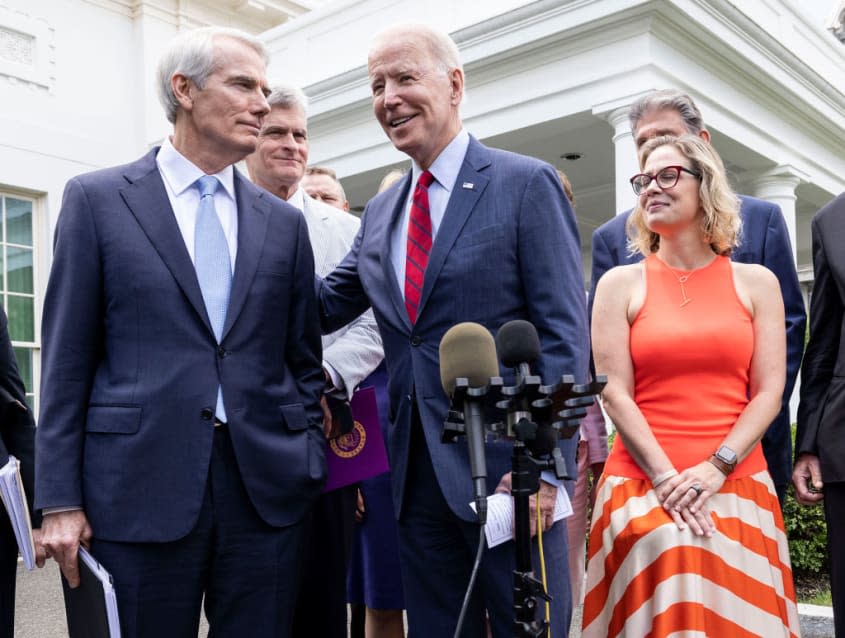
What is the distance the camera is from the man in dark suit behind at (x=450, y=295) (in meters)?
2.52

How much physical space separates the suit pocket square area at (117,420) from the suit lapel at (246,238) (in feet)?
1.08

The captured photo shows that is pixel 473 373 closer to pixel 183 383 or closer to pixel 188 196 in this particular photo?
pixel 183 383

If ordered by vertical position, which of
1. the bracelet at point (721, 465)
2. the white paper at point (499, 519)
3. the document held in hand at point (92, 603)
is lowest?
the document held in hand at point (92, 603)

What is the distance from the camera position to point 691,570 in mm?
2664

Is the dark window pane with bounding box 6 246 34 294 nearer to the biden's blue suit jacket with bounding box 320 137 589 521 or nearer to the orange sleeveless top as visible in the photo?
the biden's blue suit jacket with bounding box 320 137 589 521

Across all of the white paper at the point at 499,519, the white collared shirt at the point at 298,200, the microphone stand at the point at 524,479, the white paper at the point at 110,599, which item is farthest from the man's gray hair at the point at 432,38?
the white paper at the point at 110,599

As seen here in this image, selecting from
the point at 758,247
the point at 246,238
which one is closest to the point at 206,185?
the point at 246,238

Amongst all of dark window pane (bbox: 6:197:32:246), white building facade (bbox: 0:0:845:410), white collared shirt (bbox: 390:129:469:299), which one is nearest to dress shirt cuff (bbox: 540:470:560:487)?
white collared shirt (bbox: 390:129:469:299)

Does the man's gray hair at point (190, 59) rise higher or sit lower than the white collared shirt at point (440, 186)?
higher

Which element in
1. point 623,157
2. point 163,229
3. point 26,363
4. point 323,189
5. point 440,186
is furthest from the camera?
point 26,363

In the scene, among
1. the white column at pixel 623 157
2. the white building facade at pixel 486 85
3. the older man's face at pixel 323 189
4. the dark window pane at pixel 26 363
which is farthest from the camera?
the dark window pane at pixel 26 363

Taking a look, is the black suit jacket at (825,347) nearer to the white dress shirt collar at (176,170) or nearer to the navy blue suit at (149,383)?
the navy blue suit at (149,383)

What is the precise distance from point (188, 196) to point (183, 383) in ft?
2.01

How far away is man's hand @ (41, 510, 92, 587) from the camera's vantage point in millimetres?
2361
